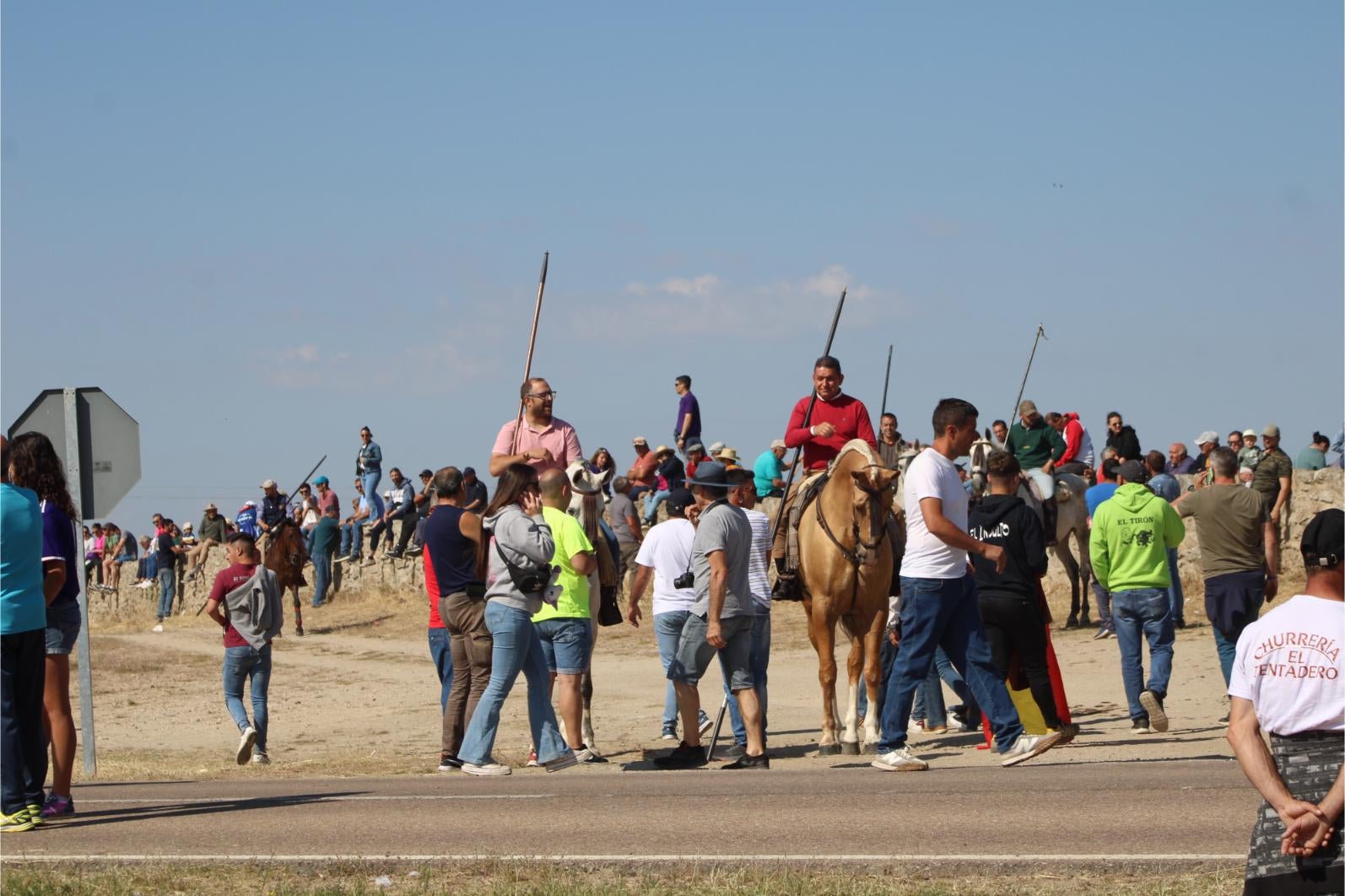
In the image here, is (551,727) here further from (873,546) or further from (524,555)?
(873,546)

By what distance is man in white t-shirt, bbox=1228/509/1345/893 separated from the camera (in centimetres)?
505

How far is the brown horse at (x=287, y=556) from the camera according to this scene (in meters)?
28.3

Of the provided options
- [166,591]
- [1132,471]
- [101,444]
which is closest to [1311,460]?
[1132,471]

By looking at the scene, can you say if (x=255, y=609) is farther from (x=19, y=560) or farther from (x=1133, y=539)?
(x=1133, y=539)

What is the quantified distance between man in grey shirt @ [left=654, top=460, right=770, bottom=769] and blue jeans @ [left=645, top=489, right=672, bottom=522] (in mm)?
12695

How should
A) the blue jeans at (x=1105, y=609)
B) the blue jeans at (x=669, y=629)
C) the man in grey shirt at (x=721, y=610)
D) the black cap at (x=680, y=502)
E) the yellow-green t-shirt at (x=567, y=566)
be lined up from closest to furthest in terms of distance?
the man in grey shirt at (x=721, y=610) < the yellow-green t-shirt at (x=567, y=566) < the blue jeans at (x=669, y=629) < the black cap at (x=680, y=502) < the blue jeans at (x=1105, y=609)

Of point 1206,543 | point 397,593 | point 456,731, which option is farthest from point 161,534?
point 1206,543

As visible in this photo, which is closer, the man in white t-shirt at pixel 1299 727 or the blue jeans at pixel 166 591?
the man in white t-shirt at pixel 1299 727

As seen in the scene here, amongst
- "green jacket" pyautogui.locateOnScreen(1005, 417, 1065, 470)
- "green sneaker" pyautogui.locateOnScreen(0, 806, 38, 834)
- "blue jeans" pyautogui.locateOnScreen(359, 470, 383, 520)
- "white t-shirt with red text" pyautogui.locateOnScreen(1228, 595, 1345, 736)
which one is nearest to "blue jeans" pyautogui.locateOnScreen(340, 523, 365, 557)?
"blue jeans" pyautogui.locateOnScreen(359, 470, 383, 520)

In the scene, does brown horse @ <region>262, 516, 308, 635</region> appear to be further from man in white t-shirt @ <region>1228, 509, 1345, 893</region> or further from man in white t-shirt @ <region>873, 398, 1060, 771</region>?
man in white t-shirt @ <region>1228, 509, 1345, 893</region>

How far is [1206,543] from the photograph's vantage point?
13992 millimetres

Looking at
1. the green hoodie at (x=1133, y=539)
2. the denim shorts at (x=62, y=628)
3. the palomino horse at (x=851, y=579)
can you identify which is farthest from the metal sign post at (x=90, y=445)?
the green hoodie at (x=1133, y=539)

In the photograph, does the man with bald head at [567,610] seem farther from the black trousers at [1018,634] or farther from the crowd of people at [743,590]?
the black trousers at [1018,634]

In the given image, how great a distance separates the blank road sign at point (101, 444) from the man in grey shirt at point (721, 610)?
5.10 m
